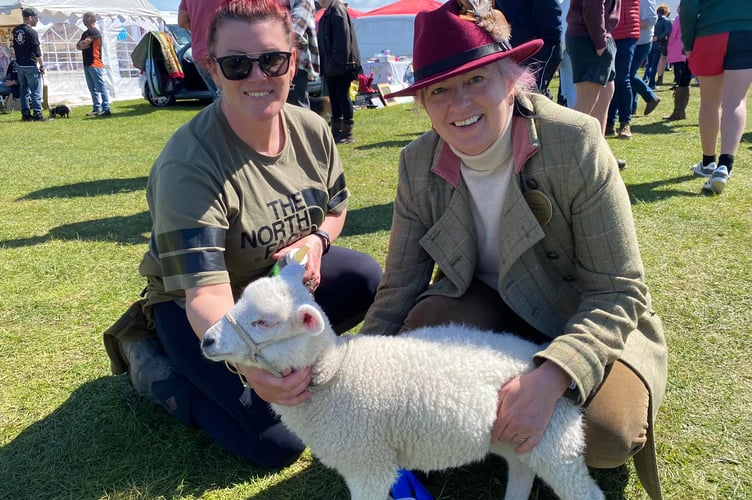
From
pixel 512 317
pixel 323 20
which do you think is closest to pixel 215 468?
pixel 512 317

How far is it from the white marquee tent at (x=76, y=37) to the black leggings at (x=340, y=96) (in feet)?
41.6

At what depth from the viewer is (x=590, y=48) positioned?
17.0ft

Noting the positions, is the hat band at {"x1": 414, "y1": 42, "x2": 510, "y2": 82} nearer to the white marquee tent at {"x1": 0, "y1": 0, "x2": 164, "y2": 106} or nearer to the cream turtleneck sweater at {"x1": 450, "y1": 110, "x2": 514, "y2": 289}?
the cream turtleneck sweater at {"x1": 450, "y1": 110, "x2": 514, "y2": 289}

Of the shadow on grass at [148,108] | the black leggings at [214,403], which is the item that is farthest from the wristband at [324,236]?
the shadow on grass at [148,108]

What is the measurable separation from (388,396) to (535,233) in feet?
2.30

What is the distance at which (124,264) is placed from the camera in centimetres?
421

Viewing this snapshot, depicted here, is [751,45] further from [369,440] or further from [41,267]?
[41,267]

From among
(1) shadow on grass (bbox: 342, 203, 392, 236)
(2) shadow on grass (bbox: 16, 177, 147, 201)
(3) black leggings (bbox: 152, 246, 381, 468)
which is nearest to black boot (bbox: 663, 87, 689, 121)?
(1) shadow on grass (bbox: 342, 203, 392, 236)

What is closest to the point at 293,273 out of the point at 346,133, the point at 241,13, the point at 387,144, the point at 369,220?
the point at 241,13

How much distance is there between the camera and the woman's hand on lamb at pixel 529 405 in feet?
5.28

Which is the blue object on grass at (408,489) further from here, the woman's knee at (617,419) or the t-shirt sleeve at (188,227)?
the t-shirt sleeve at (188,227)

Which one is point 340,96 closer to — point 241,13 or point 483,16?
point 241,13

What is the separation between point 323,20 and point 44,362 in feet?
22.4

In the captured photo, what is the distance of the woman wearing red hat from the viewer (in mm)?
1674
